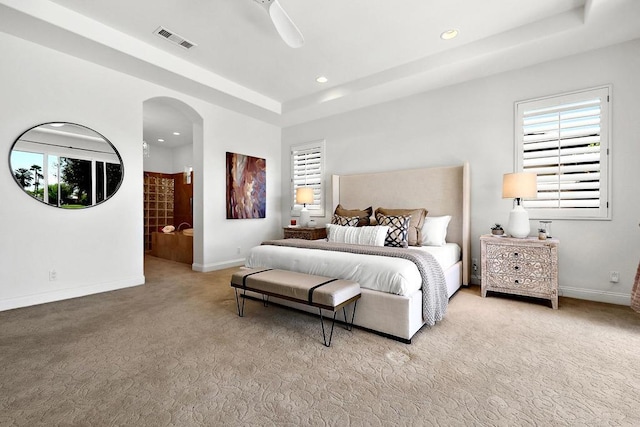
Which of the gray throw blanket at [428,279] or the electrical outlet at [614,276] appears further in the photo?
the electrical outlet at [614,276]

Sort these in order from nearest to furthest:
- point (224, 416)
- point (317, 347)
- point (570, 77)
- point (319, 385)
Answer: point (224, 416) < point (319, 385) < point (317, 347) < point (570, 77)

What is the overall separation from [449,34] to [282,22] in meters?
1.92

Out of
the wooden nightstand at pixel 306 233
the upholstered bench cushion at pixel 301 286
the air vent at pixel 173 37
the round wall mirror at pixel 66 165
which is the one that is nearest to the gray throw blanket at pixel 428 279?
the upholstered bench cushion at pixel 301 286

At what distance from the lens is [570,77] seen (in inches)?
136

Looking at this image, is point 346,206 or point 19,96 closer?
point 19,96

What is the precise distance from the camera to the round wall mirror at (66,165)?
324 cm

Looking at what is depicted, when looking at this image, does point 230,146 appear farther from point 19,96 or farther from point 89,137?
point 19,96

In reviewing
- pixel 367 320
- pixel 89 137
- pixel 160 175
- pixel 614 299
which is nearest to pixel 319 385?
pixel 367 320

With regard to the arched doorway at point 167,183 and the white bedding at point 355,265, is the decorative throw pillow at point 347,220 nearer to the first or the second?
the white bedding at point 355,265

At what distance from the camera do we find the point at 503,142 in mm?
3844

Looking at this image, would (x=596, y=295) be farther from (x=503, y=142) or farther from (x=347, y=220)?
(x=347, y=220)

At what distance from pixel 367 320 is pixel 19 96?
166 inches

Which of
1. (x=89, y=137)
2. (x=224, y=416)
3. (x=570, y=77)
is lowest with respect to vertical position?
(x=224, y=416)

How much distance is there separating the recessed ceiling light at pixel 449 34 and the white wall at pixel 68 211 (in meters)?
3.62
